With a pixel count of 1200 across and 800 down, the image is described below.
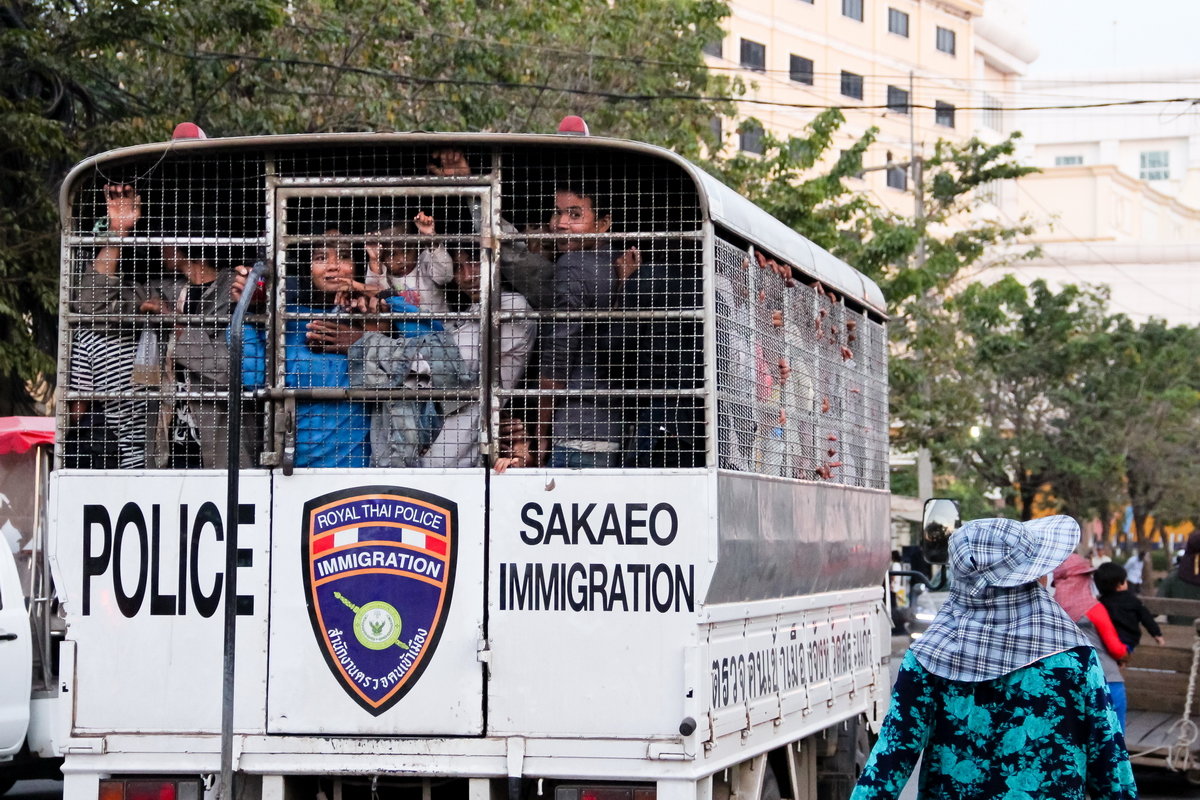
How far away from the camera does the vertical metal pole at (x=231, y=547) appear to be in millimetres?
5953

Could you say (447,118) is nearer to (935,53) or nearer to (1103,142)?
(935,53)

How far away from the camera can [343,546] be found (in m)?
6.49

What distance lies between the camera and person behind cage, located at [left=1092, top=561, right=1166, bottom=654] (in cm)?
1134

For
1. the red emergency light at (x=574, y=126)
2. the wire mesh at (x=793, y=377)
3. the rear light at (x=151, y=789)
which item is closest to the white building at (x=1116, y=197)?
the wire mesh at (x=793, y=377)

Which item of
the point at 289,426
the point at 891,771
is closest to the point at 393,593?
the point at 289,426

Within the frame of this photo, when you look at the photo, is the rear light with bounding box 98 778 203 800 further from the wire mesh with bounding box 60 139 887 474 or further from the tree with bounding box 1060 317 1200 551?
the tree with bounding box 1060 317 1200 551

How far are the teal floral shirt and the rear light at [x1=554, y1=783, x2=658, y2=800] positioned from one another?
5.97ft

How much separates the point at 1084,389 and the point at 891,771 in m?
37.1

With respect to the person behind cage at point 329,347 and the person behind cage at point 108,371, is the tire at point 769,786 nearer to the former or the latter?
the person behind cage at point 329,347

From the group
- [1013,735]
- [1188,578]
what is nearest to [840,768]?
[1013,735]

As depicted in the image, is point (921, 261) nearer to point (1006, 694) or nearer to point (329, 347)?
point (329, 347)

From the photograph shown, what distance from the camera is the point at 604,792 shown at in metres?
6.29

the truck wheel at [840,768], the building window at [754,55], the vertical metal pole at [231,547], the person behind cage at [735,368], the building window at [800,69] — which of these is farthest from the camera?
the building window at [800,69]

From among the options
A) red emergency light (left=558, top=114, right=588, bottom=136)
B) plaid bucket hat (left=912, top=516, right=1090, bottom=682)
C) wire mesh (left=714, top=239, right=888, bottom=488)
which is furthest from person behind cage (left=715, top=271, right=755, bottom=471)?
plaid bucket hat (left=912, top=516, right=1090, bottom=682)
